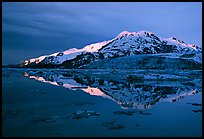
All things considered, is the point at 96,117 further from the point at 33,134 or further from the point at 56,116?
the point at 33,134

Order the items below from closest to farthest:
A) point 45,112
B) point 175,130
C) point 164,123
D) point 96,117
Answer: point 175,130, point 164,123, point 96,117, point 45,112

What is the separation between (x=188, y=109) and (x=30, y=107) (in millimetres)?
8284

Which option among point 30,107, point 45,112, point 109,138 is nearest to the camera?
point 109,138

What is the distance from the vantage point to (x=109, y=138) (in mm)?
8688

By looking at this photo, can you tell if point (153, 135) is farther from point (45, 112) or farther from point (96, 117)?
point (45, 112)

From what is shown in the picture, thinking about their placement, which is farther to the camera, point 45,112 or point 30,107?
point 30,107

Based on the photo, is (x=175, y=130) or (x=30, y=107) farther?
(x=30, y=107)

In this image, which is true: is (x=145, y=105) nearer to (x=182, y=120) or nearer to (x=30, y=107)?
(x=182, y=120)

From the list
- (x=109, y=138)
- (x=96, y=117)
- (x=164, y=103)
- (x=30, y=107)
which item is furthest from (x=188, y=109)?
(x=30, y=107)

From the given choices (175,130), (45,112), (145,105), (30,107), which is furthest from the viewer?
(145,105)

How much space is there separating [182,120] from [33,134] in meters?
6.25

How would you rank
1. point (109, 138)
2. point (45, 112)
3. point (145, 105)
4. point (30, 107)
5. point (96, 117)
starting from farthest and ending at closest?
point (145, 105), point (30, 107), point (45, 112), point (96, 117), point (109, 138)

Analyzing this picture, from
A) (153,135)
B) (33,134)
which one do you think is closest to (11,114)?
(33,134)

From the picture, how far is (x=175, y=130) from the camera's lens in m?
9.78
